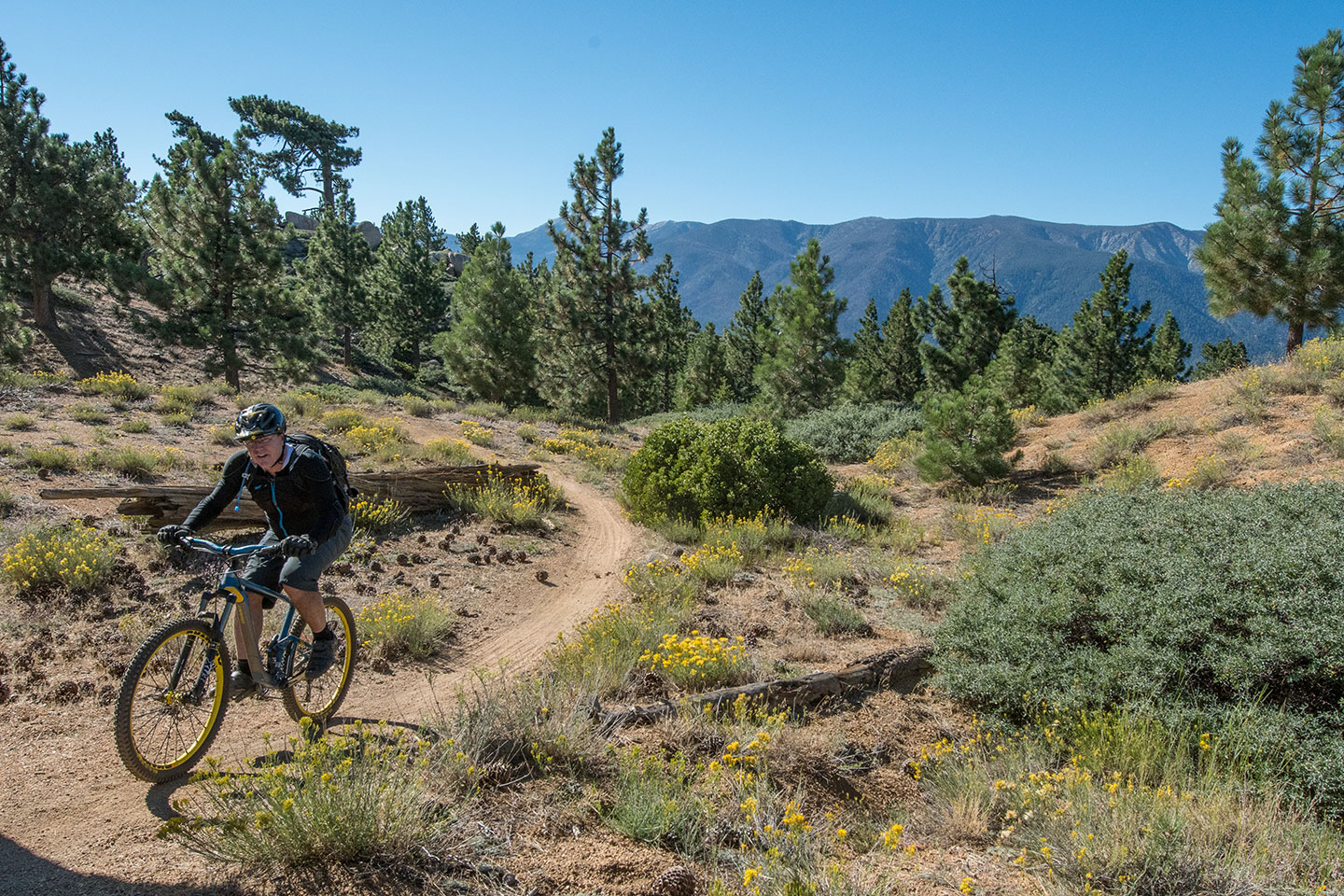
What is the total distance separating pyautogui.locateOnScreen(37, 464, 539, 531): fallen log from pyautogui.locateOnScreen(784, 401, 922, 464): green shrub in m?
11.6

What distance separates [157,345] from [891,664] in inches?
1391

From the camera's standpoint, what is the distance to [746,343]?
52500 millimetres

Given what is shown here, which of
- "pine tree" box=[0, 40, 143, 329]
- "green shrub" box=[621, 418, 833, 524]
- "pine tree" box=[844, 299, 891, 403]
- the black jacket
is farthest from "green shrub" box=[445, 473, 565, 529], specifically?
"pine tree" box=[844, 299, 891, 403]

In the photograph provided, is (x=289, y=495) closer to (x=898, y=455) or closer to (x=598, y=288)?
(x=898, y=455)

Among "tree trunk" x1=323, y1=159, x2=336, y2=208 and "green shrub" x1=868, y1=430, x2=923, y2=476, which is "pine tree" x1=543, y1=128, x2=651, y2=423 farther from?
"tree trunk" x1=323, y1=159, x2=336, y2=208

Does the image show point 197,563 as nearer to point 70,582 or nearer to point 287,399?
point 70,582

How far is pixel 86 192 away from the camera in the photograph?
23.8 metres

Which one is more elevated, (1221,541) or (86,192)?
(86,192)

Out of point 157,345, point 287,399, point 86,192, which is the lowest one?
point 287,399

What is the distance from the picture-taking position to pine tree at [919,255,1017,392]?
3123cm

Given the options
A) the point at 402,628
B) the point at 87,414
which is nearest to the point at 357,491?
the point at 402,628

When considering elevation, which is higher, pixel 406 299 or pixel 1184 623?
pixel 406 299

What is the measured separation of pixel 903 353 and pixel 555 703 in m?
37.8

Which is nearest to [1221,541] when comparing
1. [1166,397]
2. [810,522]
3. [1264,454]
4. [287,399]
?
[810,522]
